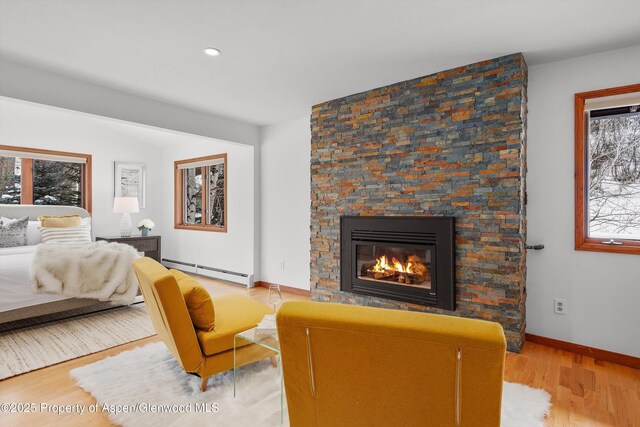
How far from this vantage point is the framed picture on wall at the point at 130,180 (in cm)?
591

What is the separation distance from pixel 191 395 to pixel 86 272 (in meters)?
2.18

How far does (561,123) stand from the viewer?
114 inches

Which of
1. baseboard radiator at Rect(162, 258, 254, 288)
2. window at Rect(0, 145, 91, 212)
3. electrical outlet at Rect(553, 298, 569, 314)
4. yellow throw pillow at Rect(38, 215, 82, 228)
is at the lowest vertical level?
baseboard radiator at Rect(162, 258, 254, 288)

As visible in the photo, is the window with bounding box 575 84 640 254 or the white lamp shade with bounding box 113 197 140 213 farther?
the white lamp shade with bounding box 113 197 140 213

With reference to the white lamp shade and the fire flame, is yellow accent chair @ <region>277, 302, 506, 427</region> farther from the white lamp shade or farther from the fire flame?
the white lamp shade

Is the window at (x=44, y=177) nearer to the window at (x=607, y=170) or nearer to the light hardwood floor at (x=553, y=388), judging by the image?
the light hardwood floor at (x=553, y=388)

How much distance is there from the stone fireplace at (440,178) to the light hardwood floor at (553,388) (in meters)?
0.29

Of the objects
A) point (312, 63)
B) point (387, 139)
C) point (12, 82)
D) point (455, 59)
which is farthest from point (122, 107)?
point (455, 59)

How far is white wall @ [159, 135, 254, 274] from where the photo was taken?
5168mm

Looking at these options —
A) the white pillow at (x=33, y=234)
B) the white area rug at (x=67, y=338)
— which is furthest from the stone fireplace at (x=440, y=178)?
the white pillow at (x=33, y=234)

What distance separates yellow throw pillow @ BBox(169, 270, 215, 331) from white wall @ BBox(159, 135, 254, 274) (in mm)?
2947

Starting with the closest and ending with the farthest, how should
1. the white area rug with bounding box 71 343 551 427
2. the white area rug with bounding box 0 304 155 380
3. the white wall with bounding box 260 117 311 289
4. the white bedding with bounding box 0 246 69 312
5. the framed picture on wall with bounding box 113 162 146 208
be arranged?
the white area rug with bounding box 71 343 551 427 → the white area rug with bounding box 0 304 155 380 → the white bedding with bounding box 0 246 69 312 → the white wall with bounding box 260 117 311 289 → the framed picture on wall with bounding box 113 162 146 208

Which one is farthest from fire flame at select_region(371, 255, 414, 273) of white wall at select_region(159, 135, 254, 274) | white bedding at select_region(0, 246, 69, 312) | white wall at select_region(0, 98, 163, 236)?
white wall at select_region(0, 98, 163, 236)

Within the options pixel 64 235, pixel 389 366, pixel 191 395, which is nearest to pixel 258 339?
pixel 191 395
